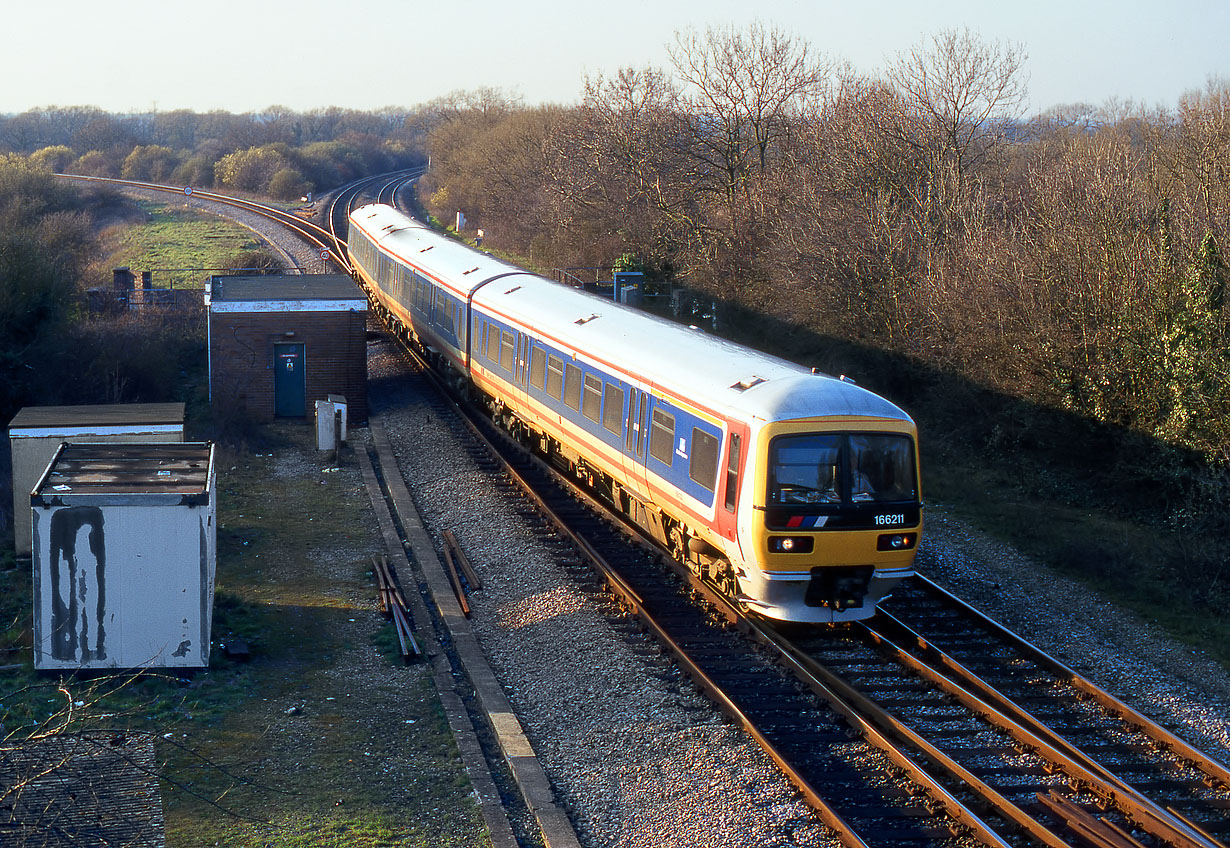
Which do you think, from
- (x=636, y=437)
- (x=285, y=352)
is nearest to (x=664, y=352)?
(x=636, y=437)

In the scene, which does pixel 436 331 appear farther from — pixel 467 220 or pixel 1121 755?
pixel 467 220

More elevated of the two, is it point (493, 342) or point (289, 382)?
point (493, 342)

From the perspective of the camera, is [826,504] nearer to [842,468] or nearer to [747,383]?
[842,468]

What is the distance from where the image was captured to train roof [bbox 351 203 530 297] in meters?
20.5

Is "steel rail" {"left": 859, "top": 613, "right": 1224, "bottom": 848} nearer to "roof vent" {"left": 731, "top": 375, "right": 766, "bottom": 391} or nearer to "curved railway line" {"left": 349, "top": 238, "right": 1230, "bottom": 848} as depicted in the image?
"curved railway line" {"left": 349, "top": 238, "right": 1230, "bottom": 848}

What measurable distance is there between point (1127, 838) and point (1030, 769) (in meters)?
1.12

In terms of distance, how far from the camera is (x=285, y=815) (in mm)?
7195

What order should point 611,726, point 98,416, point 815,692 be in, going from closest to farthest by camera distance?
point 611,726 → point 815,692 → point 98,416

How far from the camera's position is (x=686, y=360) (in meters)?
11.8

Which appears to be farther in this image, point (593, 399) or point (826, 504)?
point (593, 399)

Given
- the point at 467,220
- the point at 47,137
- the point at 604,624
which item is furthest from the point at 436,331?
the point at 47,137

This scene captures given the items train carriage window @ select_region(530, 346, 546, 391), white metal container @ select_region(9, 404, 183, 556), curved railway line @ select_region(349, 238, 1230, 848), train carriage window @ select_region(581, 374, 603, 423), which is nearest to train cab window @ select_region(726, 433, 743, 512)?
curved railway line @ select_region(349, 238, 1230, 848)

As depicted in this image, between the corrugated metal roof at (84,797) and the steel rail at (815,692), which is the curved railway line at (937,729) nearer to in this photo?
the steel rail at (815,692)

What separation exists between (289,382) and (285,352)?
547mm
